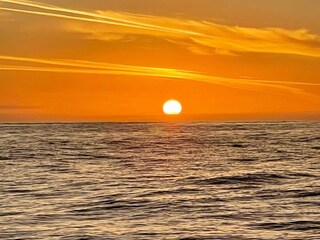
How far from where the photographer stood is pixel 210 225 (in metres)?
26.2

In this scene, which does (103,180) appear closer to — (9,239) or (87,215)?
(87,215)

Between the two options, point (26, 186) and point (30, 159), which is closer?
point (26, 186)

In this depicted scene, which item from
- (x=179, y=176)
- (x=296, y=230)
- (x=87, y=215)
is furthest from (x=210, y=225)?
(x=179, y=176)

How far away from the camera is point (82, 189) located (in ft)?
124

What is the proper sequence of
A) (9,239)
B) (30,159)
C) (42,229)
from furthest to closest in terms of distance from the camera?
(30,159) → (42,229) → (9,239)

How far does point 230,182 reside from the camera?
1655 inches

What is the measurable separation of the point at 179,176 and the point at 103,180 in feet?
19.6

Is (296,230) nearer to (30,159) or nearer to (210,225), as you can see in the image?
(210,225)

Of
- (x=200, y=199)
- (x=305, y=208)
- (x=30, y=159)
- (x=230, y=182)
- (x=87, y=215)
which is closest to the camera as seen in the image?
(x=87, y=215)

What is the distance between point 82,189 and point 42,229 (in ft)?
42.5

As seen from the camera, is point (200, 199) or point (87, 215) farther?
point (200, 199)

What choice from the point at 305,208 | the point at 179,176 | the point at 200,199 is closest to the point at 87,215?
the point at 200,199

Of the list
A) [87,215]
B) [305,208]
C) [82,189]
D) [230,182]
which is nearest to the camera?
[87,215]

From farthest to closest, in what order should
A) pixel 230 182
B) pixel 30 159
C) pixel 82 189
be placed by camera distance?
pixel 30 159 < pixel 230 182 < pixel 82 189
